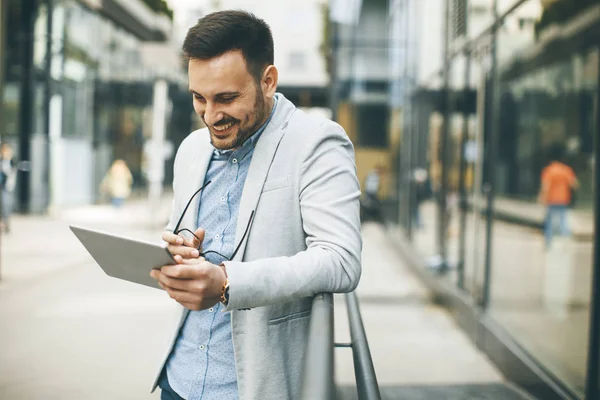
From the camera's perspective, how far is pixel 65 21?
17.6 metres

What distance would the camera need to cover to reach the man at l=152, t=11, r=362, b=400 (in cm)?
140

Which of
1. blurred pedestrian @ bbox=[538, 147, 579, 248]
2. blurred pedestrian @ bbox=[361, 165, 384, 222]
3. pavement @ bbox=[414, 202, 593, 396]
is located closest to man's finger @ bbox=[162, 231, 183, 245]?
pavement @ bbox=[414, 202, 593, 396]

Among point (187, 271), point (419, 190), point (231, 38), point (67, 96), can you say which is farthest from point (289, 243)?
point (67, 96)

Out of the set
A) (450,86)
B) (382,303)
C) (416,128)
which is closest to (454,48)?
(450,86)

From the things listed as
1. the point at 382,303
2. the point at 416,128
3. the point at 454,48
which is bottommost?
the point at 382,303

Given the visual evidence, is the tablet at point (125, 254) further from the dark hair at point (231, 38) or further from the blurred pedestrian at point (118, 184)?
the blurred pedestrian at point (118, 184)

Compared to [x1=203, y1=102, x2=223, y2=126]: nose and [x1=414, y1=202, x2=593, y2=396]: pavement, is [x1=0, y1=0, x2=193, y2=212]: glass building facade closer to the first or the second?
[x1=414, y1=202, x2=593, y2=396]: pavement

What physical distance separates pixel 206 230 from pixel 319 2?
21.8 meters

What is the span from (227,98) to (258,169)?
0.56ft

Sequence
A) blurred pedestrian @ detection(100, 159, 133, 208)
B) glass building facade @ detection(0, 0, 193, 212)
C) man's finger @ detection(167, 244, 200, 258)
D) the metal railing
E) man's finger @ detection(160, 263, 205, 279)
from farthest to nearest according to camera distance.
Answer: blurred pedestrian @ detection(100, 159, 133, 208) < glass building facade @ detection(0, 0, 193, 212) < man's finger @ detection(167, 244, 200, 258) < man's finger @ detection(160, 263, 205, 279) < the metal railing

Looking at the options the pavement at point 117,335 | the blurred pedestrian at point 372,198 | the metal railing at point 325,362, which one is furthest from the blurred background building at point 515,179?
the blurred pedestrian at point 372,198

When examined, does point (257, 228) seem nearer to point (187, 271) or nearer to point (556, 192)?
point (187, 271)

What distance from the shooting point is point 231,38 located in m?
Result: 1.51

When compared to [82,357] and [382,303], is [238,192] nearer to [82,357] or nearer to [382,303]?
[82,357]
